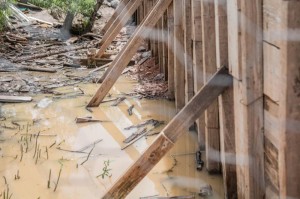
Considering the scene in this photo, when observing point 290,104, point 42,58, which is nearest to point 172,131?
point 290,104

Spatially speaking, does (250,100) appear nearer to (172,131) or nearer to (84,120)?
(172,131)

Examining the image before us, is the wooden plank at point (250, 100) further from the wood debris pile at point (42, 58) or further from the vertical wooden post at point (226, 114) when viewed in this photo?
the wood debris pile at point (42, 58)

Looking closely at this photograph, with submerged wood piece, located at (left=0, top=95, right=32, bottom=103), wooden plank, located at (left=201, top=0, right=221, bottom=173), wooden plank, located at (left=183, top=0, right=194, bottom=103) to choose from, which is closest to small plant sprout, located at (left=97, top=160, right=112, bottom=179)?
wooden plank, located at (left=201, top=0, right=221, bottom=173)

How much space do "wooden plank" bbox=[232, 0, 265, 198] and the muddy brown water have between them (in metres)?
0.99

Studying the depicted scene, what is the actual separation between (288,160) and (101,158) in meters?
2.63

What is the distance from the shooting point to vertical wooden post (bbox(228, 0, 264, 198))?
8.86 ft

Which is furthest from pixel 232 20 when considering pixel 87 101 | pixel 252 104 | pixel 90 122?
pixel 87 101

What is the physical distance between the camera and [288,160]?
8.10 feet

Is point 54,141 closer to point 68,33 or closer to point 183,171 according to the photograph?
point 183,171

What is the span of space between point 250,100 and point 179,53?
2762 millimetres

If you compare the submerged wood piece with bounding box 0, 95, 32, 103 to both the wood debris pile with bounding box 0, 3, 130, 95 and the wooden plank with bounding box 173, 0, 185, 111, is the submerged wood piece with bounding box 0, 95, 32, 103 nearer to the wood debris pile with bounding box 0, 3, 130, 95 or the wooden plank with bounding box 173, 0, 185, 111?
the wood debris pile with bounding box 0, 3, 130, 95

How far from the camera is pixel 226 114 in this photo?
3430 mm

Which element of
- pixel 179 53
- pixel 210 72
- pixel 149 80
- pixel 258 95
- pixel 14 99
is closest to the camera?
pixel 258 95

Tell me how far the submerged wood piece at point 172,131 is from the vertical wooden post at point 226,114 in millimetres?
95
